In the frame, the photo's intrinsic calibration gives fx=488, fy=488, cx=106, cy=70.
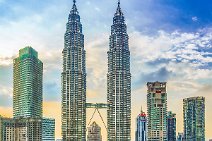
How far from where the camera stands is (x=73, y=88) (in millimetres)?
136375

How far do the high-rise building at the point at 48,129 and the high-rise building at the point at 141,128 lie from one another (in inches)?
1321

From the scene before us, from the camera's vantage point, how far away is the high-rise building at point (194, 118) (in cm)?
17900

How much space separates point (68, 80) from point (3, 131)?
2359cm

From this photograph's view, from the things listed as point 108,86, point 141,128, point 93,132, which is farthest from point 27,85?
point 141,128

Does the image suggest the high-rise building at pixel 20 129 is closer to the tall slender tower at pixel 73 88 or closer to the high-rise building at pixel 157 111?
the tall slender tower at pixel 73 88

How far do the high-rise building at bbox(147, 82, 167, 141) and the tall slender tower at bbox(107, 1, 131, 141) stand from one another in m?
28.5

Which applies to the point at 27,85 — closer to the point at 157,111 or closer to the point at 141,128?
the point at 141,128

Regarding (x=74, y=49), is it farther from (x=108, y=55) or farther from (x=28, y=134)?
(x=28, y=134)

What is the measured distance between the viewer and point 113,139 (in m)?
132

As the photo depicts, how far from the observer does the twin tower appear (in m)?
132

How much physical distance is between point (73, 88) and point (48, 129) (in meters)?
22.0

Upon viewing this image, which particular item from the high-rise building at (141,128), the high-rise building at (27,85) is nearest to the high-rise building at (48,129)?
the high-rise building at (27,85)

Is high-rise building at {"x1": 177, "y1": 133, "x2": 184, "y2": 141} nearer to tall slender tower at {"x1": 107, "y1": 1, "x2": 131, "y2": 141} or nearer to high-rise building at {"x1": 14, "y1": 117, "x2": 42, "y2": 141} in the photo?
tall slender tower at {"x1": 107, "y1": 1, "x2": 131, "y2": 141}

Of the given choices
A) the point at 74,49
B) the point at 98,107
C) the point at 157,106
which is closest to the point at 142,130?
the point at 157,106
